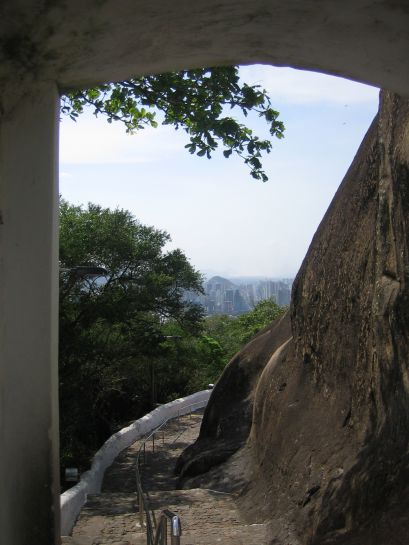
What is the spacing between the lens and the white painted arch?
3047mm

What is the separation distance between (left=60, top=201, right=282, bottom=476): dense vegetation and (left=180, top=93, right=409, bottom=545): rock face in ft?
15.2

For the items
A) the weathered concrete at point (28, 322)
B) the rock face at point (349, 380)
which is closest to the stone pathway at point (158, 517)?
the rock face at point (349, 380)

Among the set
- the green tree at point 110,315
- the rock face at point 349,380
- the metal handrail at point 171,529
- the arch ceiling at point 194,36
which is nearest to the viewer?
the arch ceiling at point 194,36

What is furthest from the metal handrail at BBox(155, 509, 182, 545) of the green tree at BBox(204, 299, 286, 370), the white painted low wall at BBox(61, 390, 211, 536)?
the green tree at BBox(204, 299, 286, 370)

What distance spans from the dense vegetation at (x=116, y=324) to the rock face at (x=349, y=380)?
463cm

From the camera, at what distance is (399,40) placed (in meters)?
3.08

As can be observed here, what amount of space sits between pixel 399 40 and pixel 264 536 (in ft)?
18.4

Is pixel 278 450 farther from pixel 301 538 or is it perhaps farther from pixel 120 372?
pixel 120 372

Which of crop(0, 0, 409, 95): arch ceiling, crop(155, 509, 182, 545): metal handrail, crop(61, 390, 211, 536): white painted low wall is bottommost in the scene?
crop(61, 390, 211, 536): white painted low wall

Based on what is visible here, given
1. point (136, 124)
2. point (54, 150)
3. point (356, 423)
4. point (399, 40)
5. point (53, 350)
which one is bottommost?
point (356, 423)

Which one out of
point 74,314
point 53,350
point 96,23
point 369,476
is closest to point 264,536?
point 369,476

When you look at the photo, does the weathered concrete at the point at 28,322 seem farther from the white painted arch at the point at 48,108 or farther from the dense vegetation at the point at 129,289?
the dense vegetation at the point at 129,289

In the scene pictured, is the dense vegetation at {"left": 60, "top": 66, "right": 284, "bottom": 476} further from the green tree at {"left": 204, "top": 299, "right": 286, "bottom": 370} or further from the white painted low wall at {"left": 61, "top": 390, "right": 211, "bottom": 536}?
the green tree at {"left": 204, "top": 299, "right": 286, "bottom": 370}

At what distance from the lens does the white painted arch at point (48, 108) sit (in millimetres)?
3047
